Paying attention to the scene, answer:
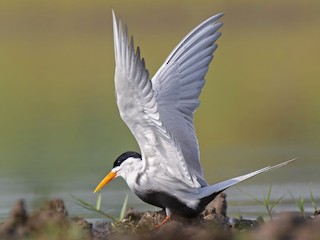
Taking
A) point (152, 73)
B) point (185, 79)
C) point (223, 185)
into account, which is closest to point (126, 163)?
point (223, 185)

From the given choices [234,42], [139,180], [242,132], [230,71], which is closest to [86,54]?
[234,42]

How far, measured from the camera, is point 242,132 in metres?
18.3

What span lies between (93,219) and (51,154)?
581cm

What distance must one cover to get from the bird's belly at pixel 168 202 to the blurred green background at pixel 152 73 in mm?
3319

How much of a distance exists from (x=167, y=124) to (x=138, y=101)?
1147mm

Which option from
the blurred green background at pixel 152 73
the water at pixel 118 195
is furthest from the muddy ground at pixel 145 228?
the blurred green background at pixel 152 73

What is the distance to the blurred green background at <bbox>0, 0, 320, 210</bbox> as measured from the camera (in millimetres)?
15242

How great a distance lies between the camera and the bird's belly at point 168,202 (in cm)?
925

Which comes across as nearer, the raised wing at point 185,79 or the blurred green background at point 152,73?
the raised wing at point 185,79

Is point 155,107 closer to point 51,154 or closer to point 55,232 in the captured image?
point 55,232

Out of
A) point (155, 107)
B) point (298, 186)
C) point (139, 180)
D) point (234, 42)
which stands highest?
point (155, 107)

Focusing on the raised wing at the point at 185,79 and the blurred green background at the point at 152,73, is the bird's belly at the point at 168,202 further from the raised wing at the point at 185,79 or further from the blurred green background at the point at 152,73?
the blurred green background at the point at 152,73

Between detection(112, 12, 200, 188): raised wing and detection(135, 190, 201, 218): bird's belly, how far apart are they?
36 cm

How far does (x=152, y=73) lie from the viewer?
25031mm
